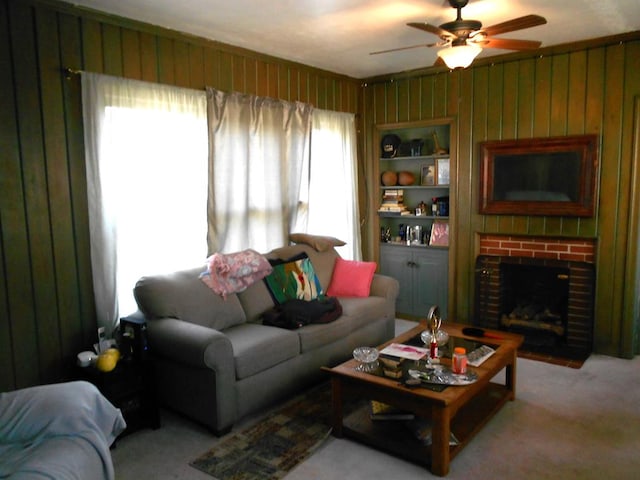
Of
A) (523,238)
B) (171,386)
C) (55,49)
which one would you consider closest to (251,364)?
(171,386)

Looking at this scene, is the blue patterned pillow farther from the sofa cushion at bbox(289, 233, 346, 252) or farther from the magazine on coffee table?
the magazine on coffee table

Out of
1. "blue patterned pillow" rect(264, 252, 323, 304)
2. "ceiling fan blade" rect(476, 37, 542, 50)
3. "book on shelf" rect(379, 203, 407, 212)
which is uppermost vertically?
"ceiling fan blade" rect(476, 37, 542, 50)

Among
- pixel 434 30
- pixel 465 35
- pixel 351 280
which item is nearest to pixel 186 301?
pixel 351 280

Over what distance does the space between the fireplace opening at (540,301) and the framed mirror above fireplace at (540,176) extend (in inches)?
18.7

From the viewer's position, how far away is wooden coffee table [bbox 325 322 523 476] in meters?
2.51

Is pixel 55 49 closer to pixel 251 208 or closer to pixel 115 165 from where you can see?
pixel 115 165

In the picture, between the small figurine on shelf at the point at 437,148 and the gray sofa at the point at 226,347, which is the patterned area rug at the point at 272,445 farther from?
the small figurine on shelf at the point at 437,148

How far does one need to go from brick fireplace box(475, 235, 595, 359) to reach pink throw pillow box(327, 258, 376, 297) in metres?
1.16

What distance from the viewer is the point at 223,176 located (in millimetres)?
4020

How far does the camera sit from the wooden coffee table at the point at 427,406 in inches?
98.8

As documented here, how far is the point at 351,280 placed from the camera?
4.43 meters

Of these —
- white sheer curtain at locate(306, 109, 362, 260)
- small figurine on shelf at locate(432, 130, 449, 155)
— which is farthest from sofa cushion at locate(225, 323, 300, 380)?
small figurine on shelf at locate(432, 130, 449, 155)

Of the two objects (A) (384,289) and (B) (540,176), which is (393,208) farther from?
(B) (540,176)

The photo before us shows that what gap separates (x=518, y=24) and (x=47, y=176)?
2924mm
